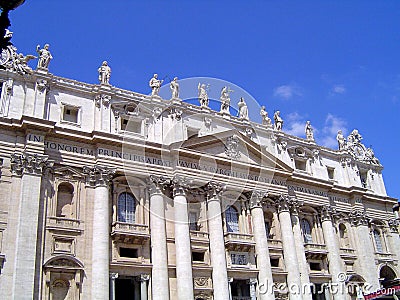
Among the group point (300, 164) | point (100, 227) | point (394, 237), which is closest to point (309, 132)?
point (300, 164)

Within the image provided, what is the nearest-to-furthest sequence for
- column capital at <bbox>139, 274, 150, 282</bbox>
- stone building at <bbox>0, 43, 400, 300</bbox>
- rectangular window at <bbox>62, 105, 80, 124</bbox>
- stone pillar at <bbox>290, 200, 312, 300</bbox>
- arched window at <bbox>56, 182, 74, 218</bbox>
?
stone building at <bbox>0, 43, 400, 300</bbox>, arched window at <bbox>56, 182, 74, 218</bbox>, column capital at <bbox>139, 274, 150, 282</bbox>, rectangular window at <bbox>62, 105, 80, 124</bbox>, stone pillar at <bbox>290, 200, 312, 300</bbox>

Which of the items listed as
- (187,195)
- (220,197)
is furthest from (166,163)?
(220,197)

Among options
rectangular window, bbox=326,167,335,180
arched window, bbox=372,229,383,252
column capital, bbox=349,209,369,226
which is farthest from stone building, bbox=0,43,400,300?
rectangular window, bbox=326,167,335,180

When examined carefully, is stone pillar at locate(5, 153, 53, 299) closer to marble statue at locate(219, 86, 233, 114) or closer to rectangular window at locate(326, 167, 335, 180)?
marble statue at locate(219, 86, 233, 114)

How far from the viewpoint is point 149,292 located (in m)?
26.5

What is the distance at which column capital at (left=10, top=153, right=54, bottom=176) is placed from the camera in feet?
82.4

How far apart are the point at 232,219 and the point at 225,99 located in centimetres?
963

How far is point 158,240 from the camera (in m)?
27.5

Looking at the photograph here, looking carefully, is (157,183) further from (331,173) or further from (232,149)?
(331,173)

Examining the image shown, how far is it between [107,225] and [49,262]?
3688 mm

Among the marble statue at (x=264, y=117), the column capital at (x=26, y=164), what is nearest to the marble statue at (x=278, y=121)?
the marble statue at (x=264, y=117)

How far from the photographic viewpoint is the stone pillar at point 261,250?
100 feet

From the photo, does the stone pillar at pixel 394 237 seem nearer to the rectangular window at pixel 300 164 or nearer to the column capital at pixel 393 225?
the column capital at pixel 393 225

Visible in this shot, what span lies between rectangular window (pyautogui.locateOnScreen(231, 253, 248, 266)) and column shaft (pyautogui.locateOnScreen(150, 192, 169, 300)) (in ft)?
17.9
